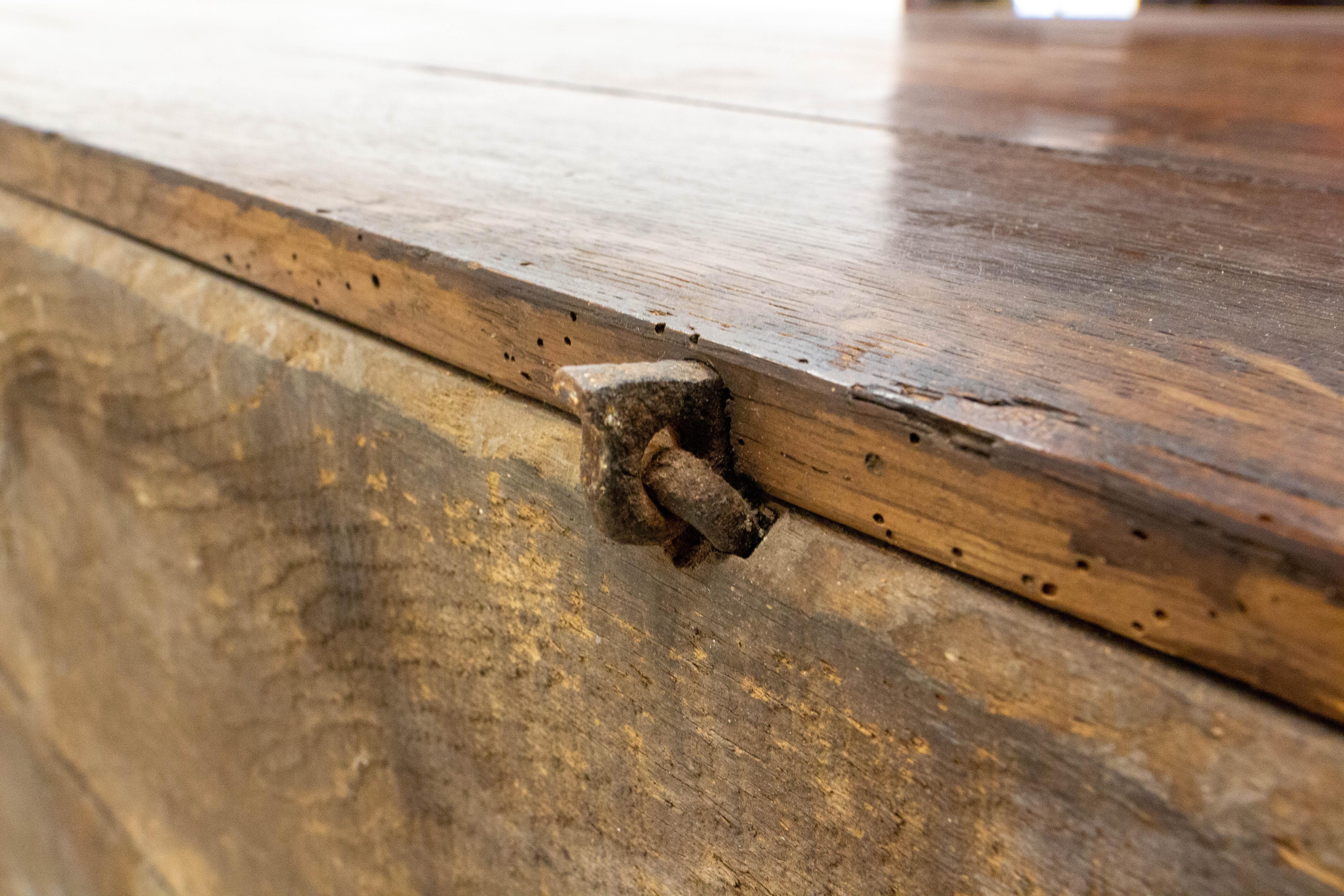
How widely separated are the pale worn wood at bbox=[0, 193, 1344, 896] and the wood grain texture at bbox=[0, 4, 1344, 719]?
27 millimetres

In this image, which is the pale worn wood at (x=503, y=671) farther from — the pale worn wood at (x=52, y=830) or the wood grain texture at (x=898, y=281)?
the pale worn wood at (x=52, y=830)

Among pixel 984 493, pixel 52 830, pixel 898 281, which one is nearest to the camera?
pixel 984 493

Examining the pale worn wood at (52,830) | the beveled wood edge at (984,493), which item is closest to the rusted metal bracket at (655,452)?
the beveled wood edge at (984,493)

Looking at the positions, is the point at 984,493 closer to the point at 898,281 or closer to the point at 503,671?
the point at 898,281

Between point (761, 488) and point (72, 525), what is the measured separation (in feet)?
2.75

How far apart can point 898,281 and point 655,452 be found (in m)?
0.16

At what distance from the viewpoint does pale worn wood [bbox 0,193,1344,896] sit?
34 cm

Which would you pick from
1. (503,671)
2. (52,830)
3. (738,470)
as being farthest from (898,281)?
(52,830)

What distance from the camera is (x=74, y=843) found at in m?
1.40

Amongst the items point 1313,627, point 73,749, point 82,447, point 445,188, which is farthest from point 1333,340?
point 73,749

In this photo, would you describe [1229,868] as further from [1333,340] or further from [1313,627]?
[1333,340]

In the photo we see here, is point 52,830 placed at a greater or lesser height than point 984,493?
lesser

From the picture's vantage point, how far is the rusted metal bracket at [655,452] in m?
0.39

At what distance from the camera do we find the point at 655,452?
0.42 meters
